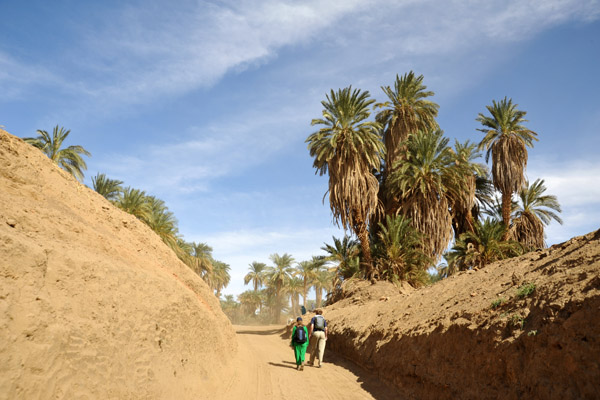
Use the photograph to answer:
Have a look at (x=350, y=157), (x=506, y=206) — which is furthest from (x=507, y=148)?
(x=350, y=157)

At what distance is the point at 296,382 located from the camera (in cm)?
898

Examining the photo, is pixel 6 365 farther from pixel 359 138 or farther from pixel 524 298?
pixel 359 138

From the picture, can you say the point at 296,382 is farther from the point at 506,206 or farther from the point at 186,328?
the point at 506,206

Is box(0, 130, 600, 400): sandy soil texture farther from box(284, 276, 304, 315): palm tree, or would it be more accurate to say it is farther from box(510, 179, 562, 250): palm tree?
box(284, 276, 304, 315): palm tree

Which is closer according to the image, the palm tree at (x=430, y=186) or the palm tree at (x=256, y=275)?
the palm tree at (x=430, y=186)

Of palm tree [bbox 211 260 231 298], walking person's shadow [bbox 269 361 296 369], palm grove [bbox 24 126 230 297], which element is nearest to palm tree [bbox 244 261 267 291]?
palm tree [bbox 211 260 231 298]

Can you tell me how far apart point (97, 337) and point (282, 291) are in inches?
2004

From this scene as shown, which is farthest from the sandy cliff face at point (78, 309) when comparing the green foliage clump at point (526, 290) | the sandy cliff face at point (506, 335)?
the green foliage clump at point (526, 290)

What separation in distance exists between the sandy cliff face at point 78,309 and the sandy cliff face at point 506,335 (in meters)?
4.26

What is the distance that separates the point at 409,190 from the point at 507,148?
9.09m

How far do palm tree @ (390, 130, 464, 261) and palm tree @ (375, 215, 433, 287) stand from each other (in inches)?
54.0

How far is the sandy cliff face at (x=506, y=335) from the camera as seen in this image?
4629mm

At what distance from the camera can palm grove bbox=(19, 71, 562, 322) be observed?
23031 mm

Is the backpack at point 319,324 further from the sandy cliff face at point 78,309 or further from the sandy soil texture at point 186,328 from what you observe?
the sandy cliff face at point 78,309
